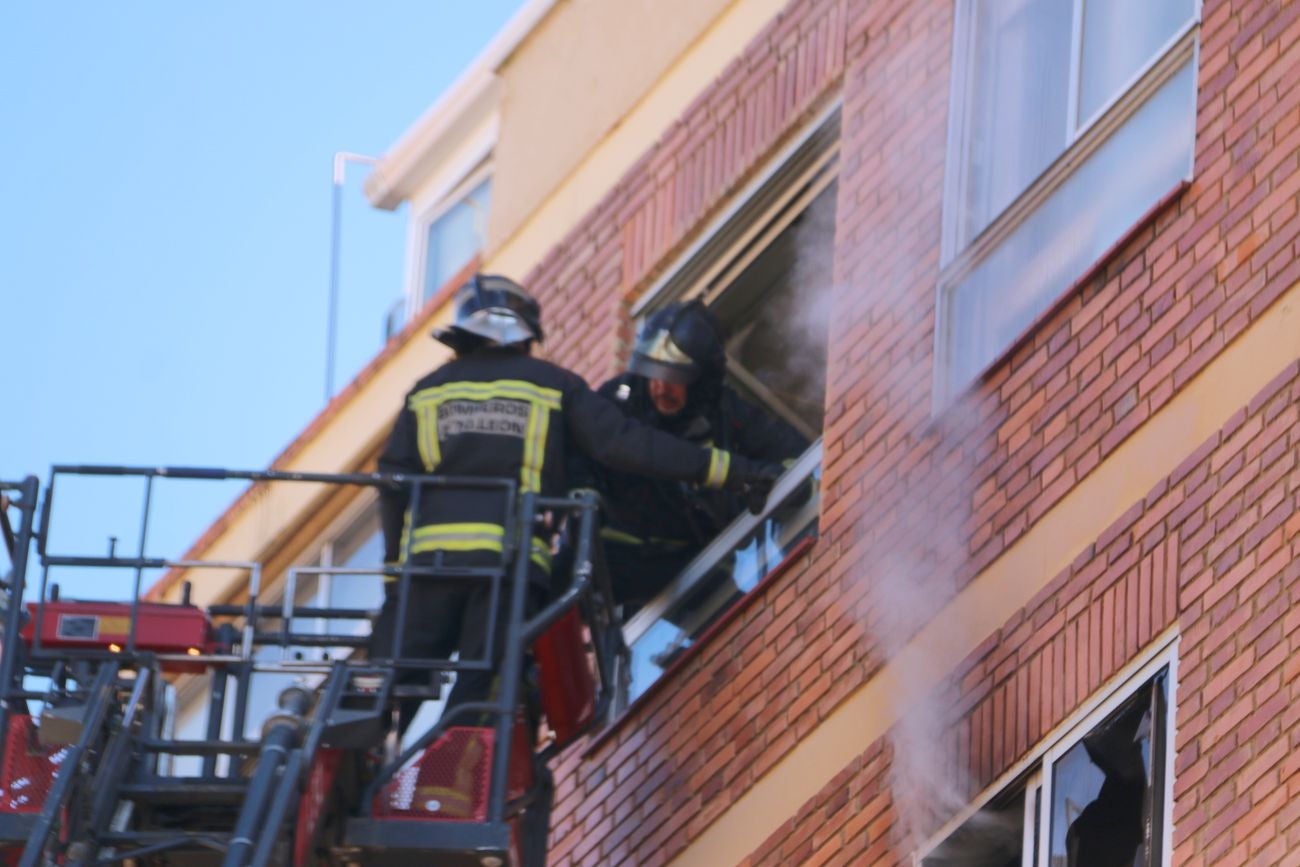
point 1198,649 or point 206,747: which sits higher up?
point 206,747

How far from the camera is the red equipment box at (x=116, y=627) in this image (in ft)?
32.1

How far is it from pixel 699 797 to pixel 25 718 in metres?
2.91

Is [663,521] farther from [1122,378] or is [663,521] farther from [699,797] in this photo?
[1122,378]

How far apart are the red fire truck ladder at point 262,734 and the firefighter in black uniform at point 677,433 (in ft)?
4.60

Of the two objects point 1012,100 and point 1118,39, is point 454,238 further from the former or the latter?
point 1118,39

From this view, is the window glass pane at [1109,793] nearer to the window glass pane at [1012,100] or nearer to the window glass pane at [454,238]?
the window glass pane at [1012,100]

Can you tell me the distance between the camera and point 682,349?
11773 millimetres

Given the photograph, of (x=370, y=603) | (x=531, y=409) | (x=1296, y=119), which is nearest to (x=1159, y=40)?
(x=1296, y=119)

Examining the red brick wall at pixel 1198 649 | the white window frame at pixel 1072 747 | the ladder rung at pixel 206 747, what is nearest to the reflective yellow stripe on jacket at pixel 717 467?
the red brick wall at pixel 1198 649

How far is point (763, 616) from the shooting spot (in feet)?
36.9

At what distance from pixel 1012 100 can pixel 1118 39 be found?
2.31 ft

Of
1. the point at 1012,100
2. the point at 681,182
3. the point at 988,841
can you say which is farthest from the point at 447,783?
the point at 681,182

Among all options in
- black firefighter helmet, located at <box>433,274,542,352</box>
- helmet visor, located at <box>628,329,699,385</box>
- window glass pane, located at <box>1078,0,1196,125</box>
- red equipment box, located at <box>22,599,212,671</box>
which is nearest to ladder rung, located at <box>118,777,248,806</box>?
red equipment box, located at <box>22,599,212,671</box>

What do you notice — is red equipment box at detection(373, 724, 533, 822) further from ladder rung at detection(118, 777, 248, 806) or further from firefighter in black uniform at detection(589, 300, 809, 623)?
firefighter in black uniform at detection(589, 300, 809, 623)
